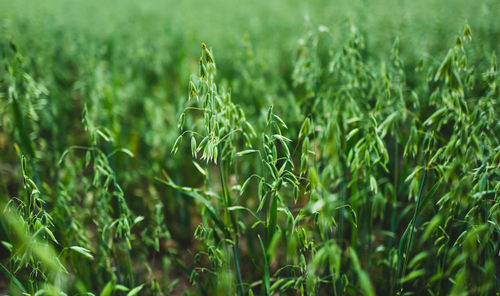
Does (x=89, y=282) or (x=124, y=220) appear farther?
(x=89, y=282)

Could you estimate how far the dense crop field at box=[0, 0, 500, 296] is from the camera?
1.17 m

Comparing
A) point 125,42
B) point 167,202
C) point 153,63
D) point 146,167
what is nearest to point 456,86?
point 167,202

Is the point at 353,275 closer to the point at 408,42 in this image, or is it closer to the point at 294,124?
the point at 294,124

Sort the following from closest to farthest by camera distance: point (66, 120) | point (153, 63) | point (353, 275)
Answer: point (353, 275) < point (66, 120) < point (153, 63)

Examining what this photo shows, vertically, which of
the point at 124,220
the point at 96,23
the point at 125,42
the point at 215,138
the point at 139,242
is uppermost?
the point at 96,23

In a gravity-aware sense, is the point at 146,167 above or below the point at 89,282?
above

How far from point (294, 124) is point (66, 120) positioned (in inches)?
80.7

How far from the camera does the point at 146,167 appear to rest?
8.11ft

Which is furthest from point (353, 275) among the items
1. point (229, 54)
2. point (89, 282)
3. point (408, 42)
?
point (229, 54)

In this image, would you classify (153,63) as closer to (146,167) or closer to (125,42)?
(125,42)

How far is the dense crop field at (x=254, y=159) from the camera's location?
1.17 m

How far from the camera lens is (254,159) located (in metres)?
2.24

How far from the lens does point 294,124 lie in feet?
6.77

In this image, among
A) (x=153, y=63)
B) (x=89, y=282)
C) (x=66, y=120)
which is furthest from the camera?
(x=153, y=63)
